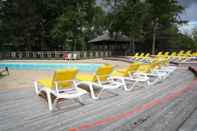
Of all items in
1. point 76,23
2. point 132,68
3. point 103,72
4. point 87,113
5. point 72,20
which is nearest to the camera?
point 87,113

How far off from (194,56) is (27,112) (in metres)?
16.4

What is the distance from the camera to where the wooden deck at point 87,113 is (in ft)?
10.7

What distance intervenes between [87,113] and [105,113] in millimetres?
315

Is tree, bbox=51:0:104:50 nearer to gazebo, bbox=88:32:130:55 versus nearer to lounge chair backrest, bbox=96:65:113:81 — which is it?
gazebo, bbox=88:32:130:55

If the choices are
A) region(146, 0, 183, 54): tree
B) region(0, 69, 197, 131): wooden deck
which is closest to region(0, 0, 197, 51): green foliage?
region(146, 0, 183, 54): tree

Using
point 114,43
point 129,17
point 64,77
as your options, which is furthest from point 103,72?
point 114,43

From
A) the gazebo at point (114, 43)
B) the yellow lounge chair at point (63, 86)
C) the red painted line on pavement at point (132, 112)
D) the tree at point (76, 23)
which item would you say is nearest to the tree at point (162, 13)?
the gazebo at point (114, 43)

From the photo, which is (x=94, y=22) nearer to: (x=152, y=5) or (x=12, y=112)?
(x=152, y=5)

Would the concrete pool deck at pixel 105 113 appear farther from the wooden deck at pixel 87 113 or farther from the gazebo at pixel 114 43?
the gazebo at pixel 114 43

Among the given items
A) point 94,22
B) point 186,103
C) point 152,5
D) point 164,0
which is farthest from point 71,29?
point 186,103

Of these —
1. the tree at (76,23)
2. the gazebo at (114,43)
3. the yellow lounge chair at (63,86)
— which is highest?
the tree at (76,23)

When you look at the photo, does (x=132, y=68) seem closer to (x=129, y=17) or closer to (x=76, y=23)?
(x=76, y=23)

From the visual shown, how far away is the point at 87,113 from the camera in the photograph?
389 centimetres

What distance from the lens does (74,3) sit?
92.8ft
